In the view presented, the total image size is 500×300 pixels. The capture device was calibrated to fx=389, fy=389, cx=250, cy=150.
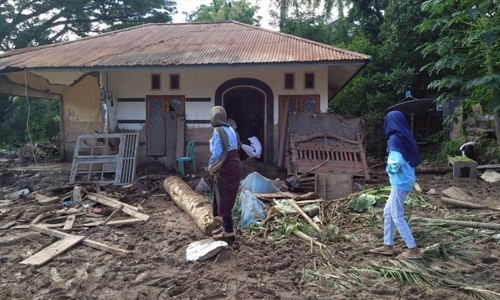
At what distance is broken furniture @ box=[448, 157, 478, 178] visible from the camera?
895 centimetres

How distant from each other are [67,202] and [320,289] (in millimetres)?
5467

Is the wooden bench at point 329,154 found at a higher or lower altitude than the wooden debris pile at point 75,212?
higher

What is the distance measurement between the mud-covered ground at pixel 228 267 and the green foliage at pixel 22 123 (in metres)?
17.9

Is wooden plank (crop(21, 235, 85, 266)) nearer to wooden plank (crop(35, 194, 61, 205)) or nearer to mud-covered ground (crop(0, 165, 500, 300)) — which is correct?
mud-covered ground (crop(0, 165, 500, 300))

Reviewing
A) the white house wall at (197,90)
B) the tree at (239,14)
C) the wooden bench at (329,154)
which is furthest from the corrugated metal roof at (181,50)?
the tree at (239,14)

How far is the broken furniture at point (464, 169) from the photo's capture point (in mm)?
8945

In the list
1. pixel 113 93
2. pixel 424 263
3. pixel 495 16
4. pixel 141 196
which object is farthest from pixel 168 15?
pixel 424 263

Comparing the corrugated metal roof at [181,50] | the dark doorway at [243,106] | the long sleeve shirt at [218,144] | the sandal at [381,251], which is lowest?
the sandal at [381,251]

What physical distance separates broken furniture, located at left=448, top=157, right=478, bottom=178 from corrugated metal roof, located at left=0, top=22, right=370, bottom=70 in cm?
329

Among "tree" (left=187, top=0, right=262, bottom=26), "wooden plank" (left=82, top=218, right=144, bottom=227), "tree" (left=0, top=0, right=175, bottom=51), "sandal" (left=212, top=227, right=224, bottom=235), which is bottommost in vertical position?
"wooden plank" (left=82, top=218, right=144, bottom=227)

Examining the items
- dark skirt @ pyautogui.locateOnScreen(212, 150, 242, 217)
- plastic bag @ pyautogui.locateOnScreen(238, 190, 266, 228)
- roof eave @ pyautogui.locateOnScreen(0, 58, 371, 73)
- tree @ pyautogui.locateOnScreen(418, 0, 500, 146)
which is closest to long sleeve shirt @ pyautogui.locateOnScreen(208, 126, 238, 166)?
dark skirt @ pyautogui.locateOnScreen(212, 150, 242, 217)

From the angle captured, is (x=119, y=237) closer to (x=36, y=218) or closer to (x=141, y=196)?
(x=36, y=218)

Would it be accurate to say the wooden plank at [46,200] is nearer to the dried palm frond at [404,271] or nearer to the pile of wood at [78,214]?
the pile of wood at [78,214]

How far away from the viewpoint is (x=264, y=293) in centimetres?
375
